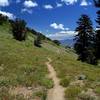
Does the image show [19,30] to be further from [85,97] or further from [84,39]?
[85,97]

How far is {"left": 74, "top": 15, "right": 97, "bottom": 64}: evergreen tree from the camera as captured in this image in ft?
201

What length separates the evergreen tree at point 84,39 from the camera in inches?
2408

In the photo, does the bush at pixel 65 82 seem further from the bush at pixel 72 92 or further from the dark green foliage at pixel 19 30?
the dark green foliage at pixel 19 30

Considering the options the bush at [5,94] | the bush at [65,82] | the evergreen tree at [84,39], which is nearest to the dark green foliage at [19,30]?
the evergreen tree at [84,39]

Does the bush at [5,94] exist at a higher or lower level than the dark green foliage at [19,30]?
lower

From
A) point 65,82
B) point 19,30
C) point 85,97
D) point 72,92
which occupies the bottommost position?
point 85,97

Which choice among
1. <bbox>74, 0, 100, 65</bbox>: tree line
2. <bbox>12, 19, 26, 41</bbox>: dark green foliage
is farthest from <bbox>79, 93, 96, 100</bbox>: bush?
<bbox>12, 19, 26, 41</bbox>: dark green foliage

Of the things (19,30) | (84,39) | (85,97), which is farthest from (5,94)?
(19,30)

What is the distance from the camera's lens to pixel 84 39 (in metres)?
61.8

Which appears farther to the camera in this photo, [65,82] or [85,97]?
[65,82]

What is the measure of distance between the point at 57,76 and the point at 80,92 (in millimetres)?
8027

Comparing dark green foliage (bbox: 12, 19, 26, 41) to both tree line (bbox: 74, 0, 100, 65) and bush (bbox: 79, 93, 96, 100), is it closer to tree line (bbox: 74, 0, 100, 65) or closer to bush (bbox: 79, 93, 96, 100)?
tree line (bbox: 74, 0, 100, 65)

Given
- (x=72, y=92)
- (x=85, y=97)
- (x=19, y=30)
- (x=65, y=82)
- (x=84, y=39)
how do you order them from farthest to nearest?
(x=19, y=30)
(x=84, y=39)
(x=65, y=82)
(x=72, y=92)
(x=85, y=97)

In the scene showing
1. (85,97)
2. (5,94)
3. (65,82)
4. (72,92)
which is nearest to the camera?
(85,97)
